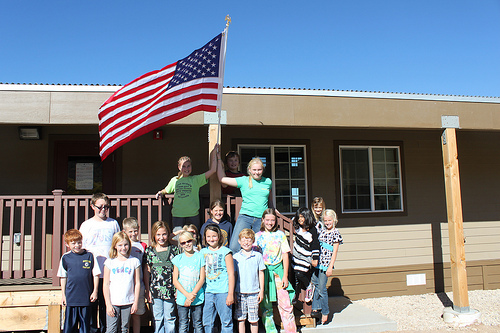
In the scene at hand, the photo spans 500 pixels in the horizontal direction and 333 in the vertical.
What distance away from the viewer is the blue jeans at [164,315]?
3.88 metres

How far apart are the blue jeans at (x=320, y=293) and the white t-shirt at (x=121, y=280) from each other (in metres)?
2.23

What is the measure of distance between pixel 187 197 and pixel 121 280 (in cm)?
118

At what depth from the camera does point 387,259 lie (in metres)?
7.02

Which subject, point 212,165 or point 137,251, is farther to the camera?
point 212,165

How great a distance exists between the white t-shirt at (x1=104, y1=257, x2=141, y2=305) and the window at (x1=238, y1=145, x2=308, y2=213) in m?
3.40

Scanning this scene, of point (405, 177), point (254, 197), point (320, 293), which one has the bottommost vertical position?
point (320, 293)

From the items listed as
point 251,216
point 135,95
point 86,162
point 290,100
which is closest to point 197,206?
point 251,216

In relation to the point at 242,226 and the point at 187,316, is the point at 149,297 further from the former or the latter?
the point at 242,226

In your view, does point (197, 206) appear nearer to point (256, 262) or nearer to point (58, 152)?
point (256, 262)

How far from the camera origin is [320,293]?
484cm

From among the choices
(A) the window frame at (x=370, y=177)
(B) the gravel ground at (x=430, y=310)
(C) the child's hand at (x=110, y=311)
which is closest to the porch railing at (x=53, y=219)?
(C) the child's hand at (x=110, y=311)

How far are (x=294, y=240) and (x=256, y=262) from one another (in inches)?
37.2

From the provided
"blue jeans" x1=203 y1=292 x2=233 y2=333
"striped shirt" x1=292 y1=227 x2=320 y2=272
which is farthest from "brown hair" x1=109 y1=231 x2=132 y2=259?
"striped shirt" x1=292 y1=227 x2=320 y2=272

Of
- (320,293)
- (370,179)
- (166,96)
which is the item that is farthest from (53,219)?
(370,179)
